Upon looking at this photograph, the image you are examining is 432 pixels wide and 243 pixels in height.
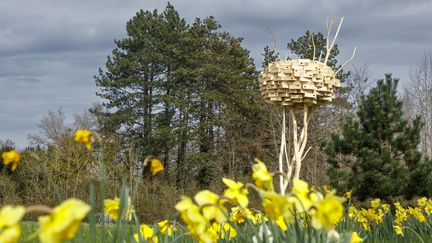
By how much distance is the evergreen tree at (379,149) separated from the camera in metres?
7.01

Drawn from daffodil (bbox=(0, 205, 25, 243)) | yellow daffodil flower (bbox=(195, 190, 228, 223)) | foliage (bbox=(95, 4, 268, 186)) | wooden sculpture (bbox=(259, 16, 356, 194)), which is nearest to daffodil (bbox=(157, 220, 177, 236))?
yellow daffodil flower (bbox=(195, 190, 228, 223))

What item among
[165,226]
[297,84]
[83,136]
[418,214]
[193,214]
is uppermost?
[297,84]

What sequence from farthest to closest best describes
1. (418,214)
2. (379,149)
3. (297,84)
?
(379,149) < (297,84) < (418,214)

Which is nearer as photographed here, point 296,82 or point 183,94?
point 296,82

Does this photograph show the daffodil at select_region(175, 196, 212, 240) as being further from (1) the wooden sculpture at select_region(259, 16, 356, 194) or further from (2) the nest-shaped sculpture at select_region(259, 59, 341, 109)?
(2) the nest-shaped sculpture at select_region(259, 59, 341, 109)

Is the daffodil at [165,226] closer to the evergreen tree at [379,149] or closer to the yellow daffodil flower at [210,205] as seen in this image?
the yellow daffodil flower at [210,205]

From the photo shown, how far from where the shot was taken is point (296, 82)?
16.1 ft

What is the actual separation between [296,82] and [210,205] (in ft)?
12.3

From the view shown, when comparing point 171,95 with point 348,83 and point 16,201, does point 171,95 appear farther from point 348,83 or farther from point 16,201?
point 16,201

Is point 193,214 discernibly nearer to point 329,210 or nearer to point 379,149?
point 329,210

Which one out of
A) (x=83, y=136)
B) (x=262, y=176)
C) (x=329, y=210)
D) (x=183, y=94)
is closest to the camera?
(x=329, y=210)

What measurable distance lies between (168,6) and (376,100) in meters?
16.3

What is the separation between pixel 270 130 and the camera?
18016mm

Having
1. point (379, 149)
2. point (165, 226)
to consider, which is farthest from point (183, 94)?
point (165, 226)
